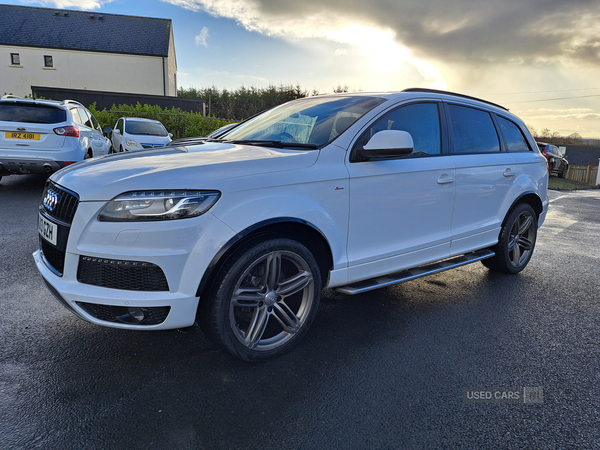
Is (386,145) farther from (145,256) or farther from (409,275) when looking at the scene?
(145,256)

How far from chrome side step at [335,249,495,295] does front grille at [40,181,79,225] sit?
1804mm

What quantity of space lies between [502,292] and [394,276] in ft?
5.28

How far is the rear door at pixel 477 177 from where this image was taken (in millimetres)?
3941

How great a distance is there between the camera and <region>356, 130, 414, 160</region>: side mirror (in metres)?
3.02

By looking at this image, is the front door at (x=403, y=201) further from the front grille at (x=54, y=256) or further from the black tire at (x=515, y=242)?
the front grille at (x=54, y=256)

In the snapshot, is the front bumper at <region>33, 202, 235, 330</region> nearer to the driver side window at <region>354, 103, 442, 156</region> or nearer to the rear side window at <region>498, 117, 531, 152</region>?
the driver side window at <region>354, 103, 442, 156</region>

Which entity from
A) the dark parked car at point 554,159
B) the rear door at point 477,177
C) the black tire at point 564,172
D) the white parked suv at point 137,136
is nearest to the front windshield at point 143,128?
the white parked suv at point 137,136

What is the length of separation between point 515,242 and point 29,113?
8447 mm

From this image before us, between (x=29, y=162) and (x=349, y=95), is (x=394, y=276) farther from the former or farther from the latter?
(x=29, y=162)

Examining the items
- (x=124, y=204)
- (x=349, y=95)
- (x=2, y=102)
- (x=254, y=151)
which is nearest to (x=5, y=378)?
(x=124, y=204)

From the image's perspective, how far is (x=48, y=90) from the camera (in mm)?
25203

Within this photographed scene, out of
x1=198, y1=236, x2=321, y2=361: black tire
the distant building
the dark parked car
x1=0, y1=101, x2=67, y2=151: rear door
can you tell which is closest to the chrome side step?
x1=198, y1=236, x2=321, y2=361: black tire

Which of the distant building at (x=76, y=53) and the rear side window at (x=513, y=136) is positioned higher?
the distant building at (x=76, y=53)

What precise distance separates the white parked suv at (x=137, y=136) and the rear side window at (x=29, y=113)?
4.75 metres
